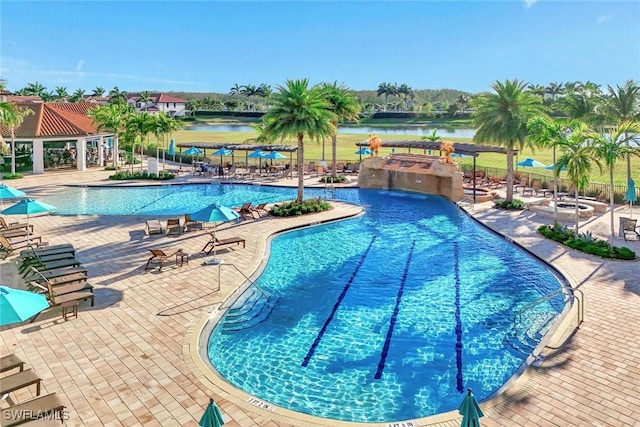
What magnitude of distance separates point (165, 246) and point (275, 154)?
21.8m

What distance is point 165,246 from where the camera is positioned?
17.3 meters

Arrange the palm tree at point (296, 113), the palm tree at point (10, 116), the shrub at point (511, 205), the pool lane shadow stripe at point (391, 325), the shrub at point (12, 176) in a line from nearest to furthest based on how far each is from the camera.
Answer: the pool lane shadow stripe at point (391, 325) < the palm tree at point (10, 116) < the palm tree at point (296, 113) < the shrub at point (511, 205) < the shrub at point (12, 176)

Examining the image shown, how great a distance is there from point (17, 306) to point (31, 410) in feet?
6.36

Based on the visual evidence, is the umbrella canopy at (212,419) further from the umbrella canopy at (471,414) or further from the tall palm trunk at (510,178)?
the tall palm trunk at (510,178)

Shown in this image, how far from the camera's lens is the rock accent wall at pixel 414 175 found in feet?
97.3

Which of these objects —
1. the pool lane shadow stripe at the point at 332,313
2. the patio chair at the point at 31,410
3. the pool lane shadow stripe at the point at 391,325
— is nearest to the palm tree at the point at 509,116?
the pool lane shadow stripe at the point at 332,313

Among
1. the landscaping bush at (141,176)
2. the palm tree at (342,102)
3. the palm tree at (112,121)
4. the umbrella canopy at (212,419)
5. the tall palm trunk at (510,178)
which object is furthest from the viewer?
the palm tree at (112,121)

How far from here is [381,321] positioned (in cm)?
1205

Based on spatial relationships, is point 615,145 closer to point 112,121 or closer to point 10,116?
point 10,116

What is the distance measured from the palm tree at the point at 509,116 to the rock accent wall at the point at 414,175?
11.6 feet

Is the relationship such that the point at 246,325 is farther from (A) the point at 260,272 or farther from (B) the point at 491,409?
(B) the point at 491,409

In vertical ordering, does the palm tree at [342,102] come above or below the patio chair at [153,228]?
above

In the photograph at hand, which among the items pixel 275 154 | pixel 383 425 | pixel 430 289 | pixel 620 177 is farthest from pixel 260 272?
pixel 620 177

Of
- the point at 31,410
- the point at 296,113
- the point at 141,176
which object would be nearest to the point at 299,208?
the point at 296,113
